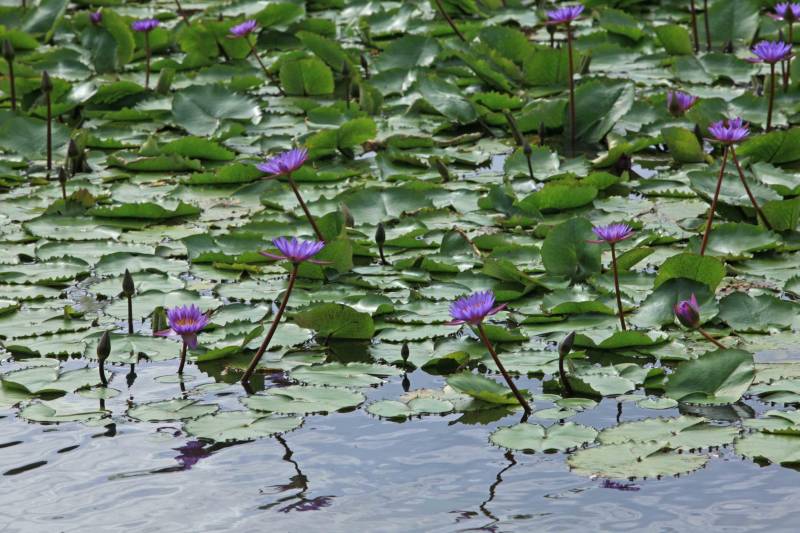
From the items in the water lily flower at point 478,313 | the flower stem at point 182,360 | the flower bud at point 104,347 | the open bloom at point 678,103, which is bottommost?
the flower stem at point 182,360

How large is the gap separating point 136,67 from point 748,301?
4.03 meters

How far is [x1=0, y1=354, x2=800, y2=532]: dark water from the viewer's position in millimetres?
2359

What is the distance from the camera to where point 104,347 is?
2951 millimetres

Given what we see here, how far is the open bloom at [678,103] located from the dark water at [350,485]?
248 cm

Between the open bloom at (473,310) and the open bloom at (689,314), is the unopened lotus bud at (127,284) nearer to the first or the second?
the open bloom at (473,310)

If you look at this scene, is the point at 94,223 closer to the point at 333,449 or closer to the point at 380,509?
the point at 333,449

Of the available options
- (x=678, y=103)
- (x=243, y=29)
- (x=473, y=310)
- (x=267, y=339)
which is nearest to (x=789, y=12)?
(x=678, y=103)

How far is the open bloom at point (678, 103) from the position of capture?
505 cm

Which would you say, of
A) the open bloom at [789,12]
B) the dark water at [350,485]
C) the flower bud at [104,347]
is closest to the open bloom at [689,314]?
the dark water at [350,485]

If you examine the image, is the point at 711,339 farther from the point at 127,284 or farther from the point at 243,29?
the point at 243,29

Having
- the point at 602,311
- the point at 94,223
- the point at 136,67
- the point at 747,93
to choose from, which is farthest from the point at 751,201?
the point at 136,67

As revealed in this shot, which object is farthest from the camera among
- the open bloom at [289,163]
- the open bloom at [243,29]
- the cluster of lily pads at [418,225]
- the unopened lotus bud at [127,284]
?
the open bloom at [243,29]

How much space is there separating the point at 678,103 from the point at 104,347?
9.51 ft

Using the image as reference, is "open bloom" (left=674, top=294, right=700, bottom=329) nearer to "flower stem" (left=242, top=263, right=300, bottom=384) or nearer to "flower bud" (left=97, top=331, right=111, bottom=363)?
"flower stem" (left=242, top=263, right=300, bottom=384)
